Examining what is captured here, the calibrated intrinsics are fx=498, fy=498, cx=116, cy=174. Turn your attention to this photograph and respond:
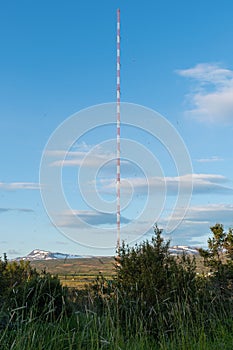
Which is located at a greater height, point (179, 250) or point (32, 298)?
point (179, 250)

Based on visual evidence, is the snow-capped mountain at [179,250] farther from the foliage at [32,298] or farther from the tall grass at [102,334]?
the tall grass at [102,334]

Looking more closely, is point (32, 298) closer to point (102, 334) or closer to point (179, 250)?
point (102, 334)

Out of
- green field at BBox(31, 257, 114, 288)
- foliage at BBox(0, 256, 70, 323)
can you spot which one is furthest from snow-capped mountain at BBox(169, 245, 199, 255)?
foliage at BBox(0, 256, 70, 323)

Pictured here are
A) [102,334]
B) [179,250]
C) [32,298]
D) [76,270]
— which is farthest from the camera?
[179,250]

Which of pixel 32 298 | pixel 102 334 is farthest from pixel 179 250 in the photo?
pixel 102 334

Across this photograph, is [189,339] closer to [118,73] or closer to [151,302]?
[151,302]

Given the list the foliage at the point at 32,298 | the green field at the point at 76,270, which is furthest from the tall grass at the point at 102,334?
the green field at the point at 76,270

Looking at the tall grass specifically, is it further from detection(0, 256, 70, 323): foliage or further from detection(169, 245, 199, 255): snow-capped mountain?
detection(169, 245, 199, 255): snow-capped mountain

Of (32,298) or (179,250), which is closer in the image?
(32,298)

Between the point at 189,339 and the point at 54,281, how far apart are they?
570cm

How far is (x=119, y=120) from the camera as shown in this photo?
15430mm

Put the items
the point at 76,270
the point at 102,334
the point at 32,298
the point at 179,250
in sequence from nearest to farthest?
the point at 102,334 < the point at 76,270 < the point at 32,298 < the point at 179,250

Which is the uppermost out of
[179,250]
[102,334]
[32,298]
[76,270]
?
[179,250]

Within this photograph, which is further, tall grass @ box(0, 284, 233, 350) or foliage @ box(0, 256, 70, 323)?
foliage @ box(0, 256, 70, 323)
